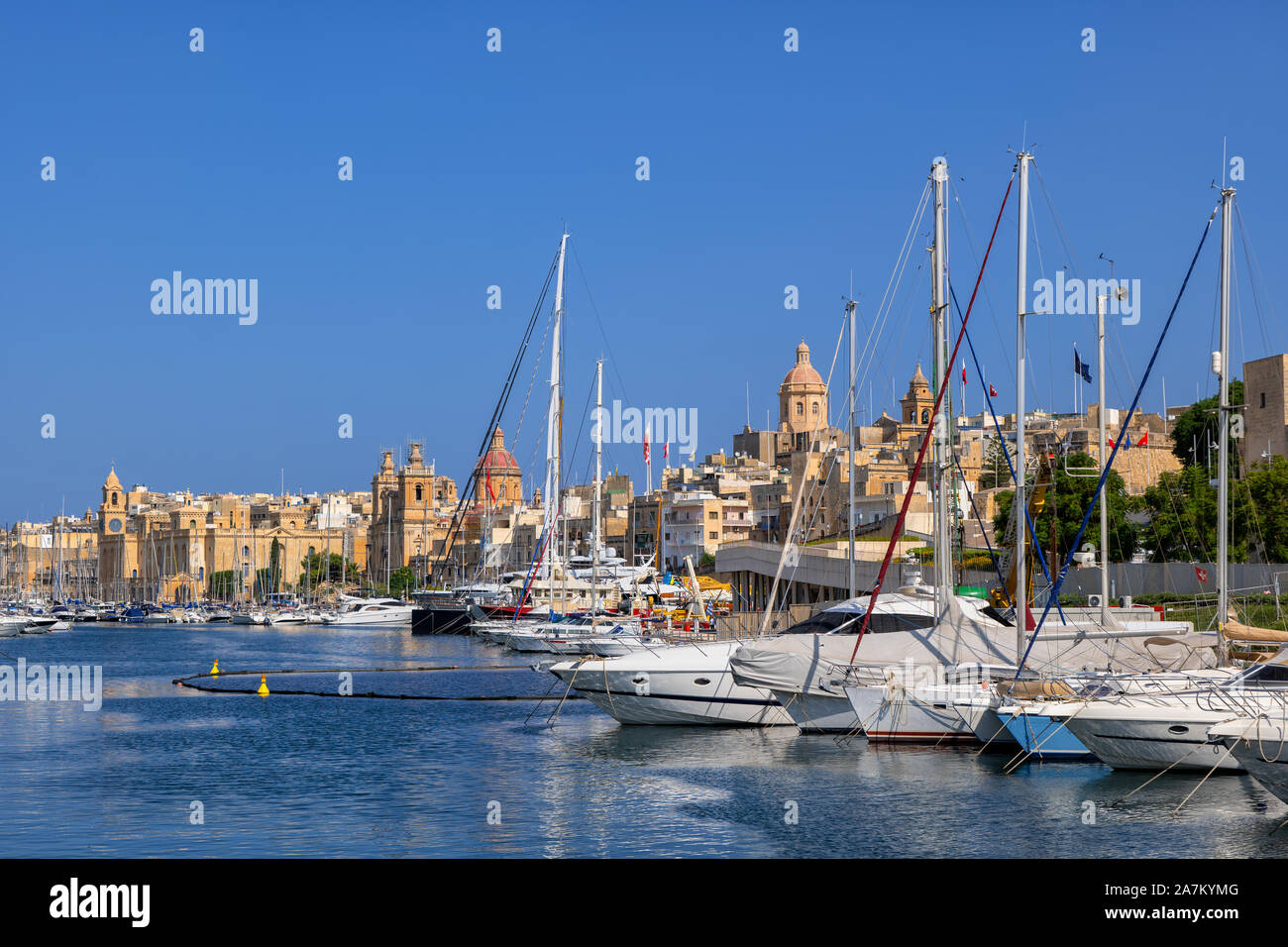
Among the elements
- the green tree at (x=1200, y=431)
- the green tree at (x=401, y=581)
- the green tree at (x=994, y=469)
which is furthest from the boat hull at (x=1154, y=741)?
the green tree at (x=401, y=581)

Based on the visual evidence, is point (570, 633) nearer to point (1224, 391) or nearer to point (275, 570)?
point (1224, 391)

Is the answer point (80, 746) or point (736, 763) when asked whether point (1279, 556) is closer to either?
Result: point (736, 763)

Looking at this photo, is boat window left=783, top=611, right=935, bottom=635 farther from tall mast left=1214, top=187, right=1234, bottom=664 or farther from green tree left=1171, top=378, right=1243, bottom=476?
green tree left=1171, top=378, right=1243, bottom=476

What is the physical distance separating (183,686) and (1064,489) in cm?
3196

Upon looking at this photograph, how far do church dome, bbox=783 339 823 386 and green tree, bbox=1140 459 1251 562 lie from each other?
375 feet

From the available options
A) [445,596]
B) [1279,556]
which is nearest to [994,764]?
[1279,556]

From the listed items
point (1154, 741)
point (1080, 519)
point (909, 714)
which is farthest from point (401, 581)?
point (1154, 741)

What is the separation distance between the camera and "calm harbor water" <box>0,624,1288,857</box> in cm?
1778

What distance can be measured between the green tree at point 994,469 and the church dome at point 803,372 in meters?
64.2

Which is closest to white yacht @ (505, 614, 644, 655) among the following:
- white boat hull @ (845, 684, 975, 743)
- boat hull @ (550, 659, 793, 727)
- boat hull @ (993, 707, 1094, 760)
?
boat hull @ (550, 659, 793, 727)
